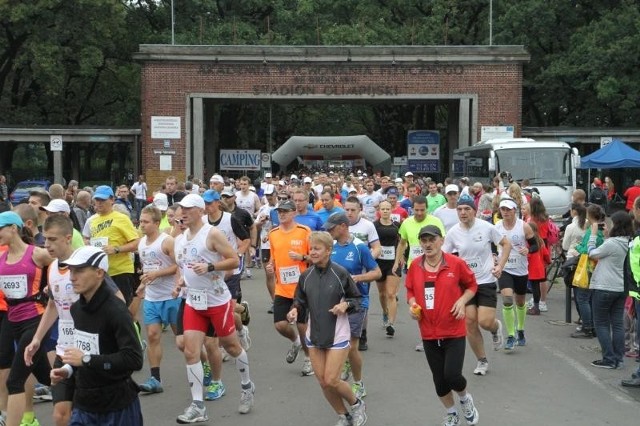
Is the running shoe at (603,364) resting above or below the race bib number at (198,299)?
below

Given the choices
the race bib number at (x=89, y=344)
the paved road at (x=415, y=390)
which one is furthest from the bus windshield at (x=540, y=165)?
the race bib number at (x=89, y=344)

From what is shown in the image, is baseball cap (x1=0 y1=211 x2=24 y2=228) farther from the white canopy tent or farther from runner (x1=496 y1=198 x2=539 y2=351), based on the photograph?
the white canopy tent

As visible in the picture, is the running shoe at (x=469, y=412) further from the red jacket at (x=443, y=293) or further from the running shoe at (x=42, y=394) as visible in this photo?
the running shoe at (x=42, y=394)

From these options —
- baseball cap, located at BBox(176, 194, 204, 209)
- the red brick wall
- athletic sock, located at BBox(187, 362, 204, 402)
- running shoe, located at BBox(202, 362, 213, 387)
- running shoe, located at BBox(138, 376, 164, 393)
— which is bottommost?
running shoe, located at BBox(138, 376, 164, 393)

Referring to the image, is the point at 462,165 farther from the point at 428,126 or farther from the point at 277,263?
the point at 277,263

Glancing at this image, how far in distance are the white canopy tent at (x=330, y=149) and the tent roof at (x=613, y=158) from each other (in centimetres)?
1937

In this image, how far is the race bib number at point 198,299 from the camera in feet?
25.9

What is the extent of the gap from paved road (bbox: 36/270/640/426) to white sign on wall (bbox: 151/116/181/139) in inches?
947

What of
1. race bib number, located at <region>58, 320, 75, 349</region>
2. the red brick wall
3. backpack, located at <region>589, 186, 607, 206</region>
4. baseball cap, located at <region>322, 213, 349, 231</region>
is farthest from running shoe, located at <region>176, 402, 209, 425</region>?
the red brick wall

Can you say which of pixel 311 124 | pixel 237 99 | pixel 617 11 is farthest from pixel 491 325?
pixel 311 124

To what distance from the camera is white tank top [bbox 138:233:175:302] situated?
8.77 metres

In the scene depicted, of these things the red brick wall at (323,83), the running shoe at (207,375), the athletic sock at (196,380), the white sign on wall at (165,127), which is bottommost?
the running shoe at (207,375)

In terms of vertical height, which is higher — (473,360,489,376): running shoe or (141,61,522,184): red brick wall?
(141,61,522,184): red brick wall

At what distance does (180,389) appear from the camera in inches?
353
